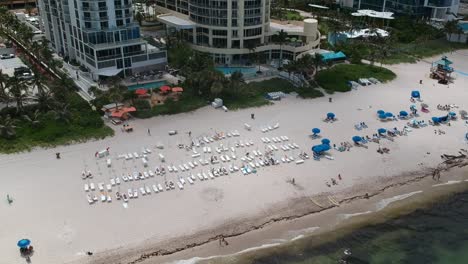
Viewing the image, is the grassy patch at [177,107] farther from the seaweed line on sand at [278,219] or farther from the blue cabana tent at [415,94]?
the blue cabana tent at [415,94]

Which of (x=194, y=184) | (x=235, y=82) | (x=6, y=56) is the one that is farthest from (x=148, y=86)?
(x=6, y=56)

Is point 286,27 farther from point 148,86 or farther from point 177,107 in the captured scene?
point 177,107

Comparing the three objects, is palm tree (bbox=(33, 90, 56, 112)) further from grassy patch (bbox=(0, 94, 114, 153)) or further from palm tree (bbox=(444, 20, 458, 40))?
palm tree (bbox=(444, 20, 458, 40))

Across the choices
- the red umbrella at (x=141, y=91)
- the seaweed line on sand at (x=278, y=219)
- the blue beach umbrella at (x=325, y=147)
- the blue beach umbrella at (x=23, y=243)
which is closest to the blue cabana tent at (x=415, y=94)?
the seaweed line on sand at (x=278, y=219)

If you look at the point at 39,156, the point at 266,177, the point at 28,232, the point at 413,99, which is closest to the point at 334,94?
the point at 413,99

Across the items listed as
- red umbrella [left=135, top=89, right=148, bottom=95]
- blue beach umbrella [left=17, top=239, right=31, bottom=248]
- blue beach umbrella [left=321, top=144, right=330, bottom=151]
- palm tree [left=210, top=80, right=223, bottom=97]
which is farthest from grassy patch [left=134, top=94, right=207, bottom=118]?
blue beach umbrella [left=17, top=239, right=31, bottom=248]

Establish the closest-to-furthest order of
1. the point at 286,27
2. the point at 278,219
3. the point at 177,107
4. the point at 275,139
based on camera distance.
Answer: the point at 278,219
the point at 275,139
the point at 177,107
the point at 286,27
